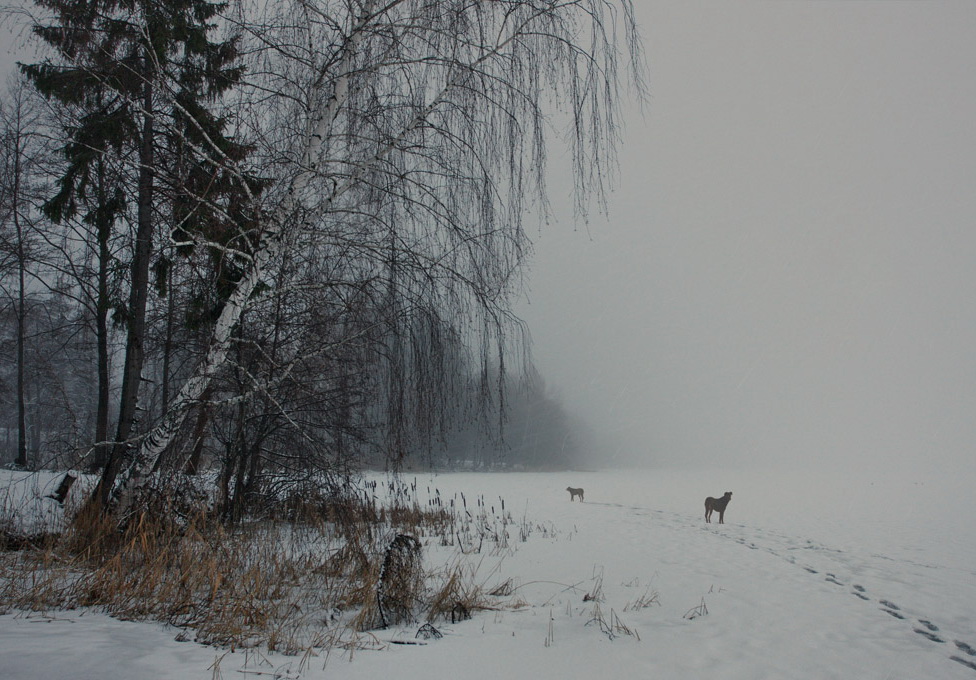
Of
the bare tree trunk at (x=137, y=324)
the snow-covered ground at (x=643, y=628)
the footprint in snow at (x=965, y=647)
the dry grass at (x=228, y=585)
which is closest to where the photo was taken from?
the snow-covered ground at (x=643, y=628)

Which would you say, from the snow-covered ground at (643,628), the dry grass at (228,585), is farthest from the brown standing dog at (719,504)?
the dry grass at (228,585)

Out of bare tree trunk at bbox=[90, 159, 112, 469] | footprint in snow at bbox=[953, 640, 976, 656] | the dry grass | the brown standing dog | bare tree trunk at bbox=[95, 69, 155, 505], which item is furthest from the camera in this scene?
the brown standing dog

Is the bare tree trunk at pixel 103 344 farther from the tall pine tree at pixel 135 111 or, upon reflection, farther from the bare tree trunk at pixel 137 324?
the bare tree trunk at pixel 137 324

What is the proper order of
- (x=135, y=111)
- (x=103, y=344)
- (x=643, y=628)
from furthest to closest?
(x=103, y=344)
(x=135, y=111)
(x=643, y=628)

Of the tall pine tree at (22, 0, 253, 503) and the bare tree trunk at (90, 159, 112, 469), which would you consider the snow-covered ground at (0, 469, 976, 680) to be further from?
the bare tree trunk at (90, 159, 112, 469)

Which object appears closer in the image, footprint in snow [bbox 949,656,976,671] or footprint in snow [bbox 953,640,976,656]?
footprint in snow [bbox 949,656,976,671]

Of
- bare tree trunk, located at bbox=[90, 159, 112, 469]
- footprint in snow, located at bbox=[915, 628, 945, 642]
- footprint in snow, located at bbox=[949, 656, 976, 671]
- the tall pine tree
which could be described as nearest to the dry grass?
the tall pine tree

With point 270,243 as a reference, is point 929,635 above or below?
below

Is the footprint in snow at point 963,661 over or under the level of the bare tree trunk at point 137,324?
under

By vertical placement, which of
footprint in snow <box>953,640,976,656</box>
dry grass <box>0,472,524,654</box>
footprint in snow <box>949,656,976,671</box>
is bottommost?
footprint in snow <box>953,640,976,656</box>

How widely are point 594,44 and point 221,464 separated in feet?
21.6

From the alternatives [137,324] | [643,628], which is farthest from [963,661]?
[137,324]

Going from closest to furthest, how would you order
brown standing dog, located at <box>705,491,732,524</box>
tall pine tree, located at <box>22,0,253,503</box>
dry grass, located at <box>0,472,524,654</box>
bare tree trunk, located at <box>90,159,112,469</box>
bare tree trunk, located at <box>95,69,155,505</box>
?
dry grass, located at <box>0,472,524,654</box>, tall pine tree, located at <box>22,0,253,503</box>, bare tree trunk, located at <box>95,69,155,505</box>, bare tree trunk, located at <box>90,159,112,469</box>, brown standing dog, located at <box>705,491,732,524</box>

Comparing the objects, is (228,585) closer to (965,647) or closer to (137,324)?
(965,647)
